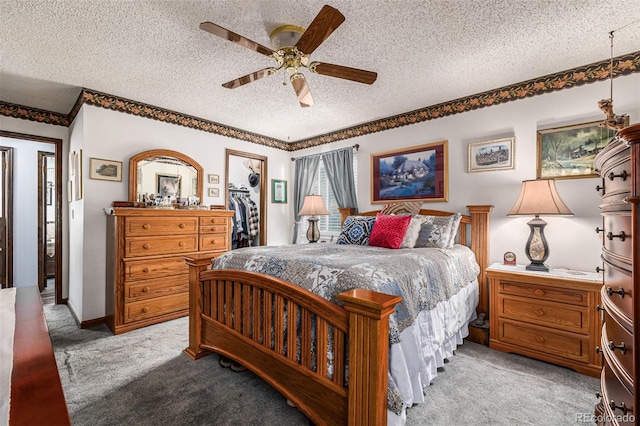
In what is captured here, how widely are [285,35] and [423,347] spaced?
7.47 ft

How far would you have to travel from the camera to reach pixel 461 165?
3369 millimetres

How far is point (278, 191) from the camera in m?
5.17

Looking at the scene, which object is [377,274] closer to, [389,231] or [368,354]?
[368,354]

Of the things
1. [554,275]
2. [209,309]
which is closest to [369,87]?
[554,275]

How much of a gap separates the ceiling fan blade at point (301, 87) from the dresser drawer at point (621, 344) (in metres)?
2.24

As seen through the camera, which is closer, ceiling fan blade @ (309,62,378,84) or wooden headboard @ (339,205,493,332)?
ceiling fan blade @ (309,62,378,84)

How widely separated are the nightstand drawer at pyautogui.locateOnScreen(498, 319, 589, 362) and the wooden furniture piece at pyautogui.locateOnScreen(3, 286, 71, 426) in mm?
2932

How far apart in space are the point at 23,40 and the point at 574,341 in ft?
15.7

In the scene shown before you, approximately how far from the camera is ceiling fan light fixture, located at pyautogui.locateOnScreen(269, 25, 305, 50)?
2039 millimetres

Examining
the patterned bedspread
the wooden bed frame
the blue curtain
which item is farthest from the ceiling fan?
the blue curtain

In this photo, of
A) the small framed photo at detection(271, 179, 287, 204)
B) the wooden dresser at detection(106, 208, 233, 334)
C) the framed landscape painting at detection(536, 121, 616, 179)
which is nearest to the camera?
the framed landscape painting at detection(536, 121, 616, 179)

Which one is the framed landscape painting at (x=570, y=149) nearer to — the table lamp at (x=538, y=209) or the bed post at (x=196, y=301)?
the table lamp at (x=538, y=209)

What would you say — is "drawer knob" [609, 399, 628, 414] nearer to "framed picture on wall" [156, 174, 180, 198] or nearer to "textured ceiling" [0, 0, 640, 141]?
"textured ceiling" [0, 0, 640, 141]

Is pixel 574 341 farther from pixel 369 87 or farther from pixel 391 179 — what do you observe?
pixel 369 87
